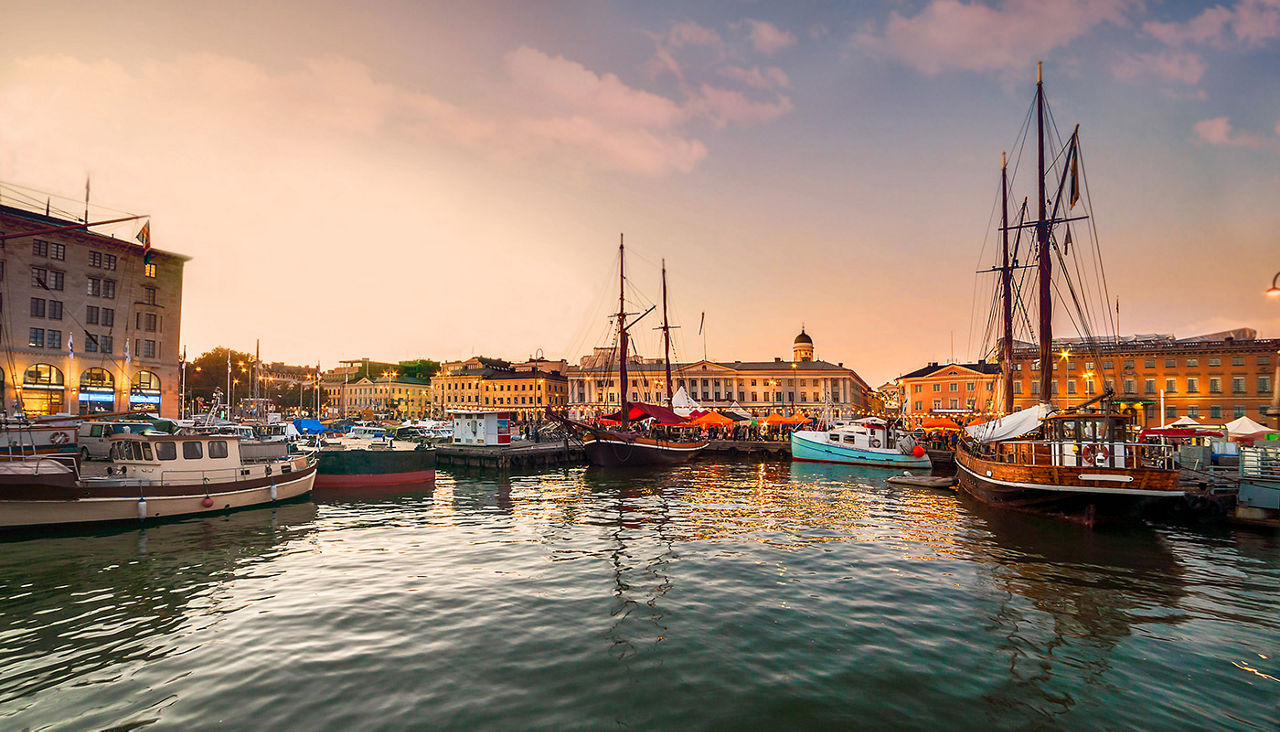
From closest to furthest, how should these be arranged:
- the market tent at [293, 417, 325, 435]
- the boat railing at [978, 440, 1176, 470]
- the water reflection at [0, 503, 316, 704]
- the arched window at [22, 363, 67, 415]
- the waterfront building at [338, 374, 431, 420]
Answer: the water reflection at [0, 503, 316, 704], the boat railing at [978, 440, 1176, 470], the arched window at [22, 363, 67, 415], the market tent at [293, 417, 325, 435], the waterfront building at [338, 374, 431, 420]

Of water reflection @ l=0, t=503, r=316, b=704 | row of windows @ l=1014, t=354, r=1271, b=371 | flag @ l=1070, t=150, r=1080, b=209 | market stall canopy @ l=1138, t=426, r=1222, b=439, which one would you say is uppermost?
flag @ l=1070, t=150, r=1080, b=209

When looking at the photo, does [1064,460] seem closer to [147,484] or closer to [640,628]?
[640,628]

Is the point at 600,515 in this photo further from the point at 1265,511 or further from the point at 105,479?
the point at 1265,511

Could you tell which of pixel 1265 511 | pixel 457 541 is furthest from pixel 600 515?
pixel 1265 511

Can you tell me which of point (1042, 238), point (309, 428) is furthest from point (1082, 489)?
point (309, 428)

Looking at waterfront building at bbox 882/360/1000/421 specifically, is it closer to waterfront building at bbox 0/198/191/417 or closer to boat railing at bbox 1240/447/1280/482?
boat railing at bbox 1240/447/1280/482

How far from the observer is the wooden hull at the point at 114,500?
19438 millimetres

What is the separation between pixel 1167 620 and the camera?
39.7 feet

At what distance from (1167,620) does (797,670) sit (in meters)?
8.65

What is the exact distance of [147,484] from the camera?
2242cm

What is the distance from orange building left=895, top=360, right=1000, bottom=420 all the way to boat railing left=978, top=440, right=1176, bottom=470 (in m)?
87.3

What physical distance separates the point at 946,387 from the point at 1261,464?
97.9 meters

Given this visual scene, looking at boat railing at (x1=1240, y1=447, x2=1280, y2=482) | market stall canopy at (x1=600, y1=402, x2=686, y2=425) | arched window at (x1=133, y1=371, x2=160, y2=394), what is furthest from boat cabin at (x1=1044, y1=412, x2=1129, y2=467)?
arched window at (x1=133, y1=371, x2=160, y2=394)

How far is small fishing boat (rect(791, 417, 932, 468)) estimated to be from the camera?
1880 inches
